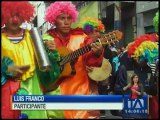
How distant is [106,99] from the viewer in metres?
2.04

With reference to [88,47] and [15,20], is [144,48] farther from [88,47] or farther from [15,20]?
[15,20]

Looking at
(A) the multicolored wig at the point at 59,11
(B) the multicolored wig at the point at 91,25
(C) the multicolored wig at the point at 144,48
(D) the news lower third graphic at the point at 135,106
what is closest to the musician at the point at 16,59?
(A) the multicolored wig at the point at 59,11

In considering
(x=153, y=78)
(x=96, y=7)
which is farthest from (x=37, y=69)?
(x=153, y=78)

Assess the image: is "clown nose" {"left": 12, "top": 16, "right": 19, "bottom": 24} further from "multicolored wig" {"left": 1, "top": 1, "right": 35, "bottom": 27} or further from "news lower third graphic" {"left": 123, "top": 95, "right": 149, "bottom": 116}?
"news lower third graphic" {"left": 123, "top": 95, "right": 149, "bottom": 116}

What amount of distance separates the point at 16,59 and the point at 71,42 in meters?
0.45

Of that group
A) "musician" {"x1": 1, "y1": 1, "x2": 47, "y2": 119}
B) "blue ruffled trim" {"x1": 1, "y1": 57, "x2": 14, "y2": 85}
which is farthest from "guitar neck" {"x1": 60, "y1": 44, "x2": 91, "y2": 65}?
"blue ruffled trim" {"x1": 1, "y1": 57, "x2": 14, "y2": 85}

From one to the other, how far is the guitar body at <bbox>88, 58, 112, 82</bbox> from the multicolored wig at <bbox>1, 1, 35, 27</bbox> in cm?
54

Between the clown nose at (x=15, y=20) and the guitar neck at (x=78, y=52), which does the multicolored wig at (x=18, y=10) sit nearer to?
the clown nose at (x=15, y=20)

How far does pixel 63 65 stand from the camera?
2465 millimetres

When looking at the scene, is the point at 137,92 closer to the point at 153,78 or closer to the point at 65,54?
the point at 153,78

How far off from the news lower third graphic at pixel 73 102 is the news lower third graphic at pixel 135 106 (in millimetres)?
124

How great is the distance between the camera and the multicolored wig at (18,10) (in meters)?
2.27

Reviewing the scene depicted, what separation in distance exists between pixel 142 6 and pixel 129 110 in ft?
1.84

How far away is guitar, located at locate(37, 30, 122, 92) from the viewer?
240 centimetres
